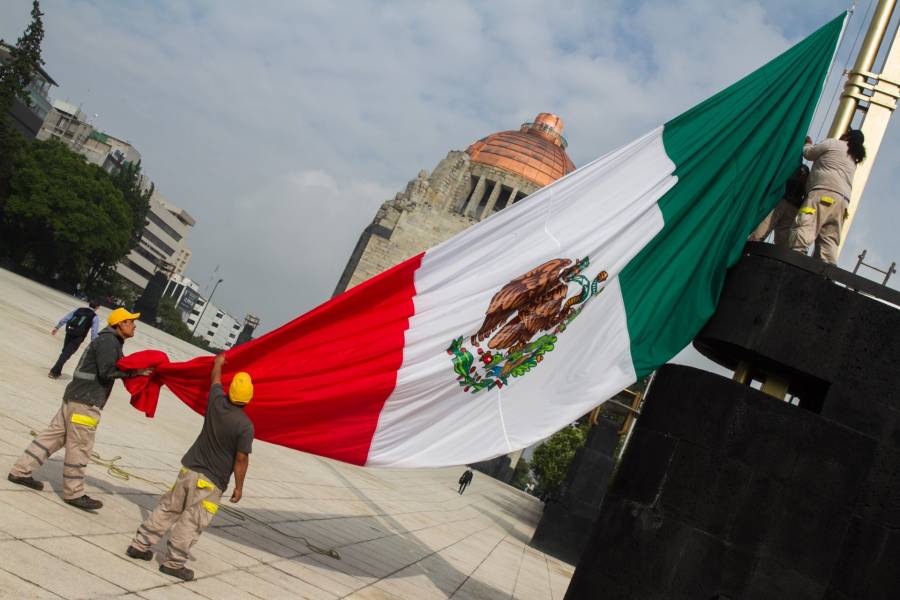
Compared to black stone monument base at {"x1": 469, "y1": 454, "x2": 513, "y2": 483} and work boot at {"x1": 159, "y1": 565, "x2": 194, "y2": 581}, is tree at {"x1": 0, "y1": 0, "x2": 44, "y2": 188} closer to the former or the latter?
black stone monument base at {"x1": 469, "y1": 454, "x2": 513, "y2": 483}

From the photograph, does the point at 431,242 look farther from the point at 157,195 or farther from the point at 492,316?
the point at 157,195

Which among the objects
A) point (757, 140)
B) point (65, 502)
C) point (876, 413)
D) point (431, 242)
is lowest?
point (65, 502)

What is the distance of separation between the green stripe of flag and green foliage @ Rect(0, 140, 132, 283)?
41.9 m

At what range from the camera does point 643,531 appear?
5.46 meters

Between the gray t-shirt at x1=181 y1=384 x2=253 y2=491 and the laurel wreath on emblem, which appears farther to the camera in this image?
the laurel wreath on emblem

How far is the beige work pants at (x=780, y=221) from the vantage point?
657 cm

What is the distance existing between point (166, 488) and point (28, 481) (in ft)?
6.57

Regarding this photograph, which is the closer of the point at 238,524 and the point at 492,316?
the point at 492,316

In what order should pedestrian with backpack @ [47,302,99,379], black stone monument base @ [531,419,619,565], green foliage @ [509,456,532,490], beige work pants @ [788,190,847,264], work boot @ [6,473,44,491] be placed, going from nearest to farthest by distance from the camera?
work boot @ [6,473,44,491]
beige work pants @ [788,190,847,264]
pedestrian with backpack @ [47,302,99,379]
black stone monument base @ [531,419,619,565]
green foliage @ [509,456,532,490]

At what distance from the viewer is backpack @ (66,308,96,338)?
12250 millimetres

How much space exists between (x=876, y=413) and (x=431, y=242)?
165ft

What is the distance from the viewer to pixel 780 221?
21.8 ft

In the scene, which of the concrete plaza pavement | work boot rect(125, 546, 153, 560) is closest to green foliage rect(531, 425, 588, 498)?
the concrete plaza pavement

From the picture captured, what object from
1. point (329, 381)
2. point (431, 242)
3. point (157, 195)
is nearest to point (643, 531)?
point (329, 381)
